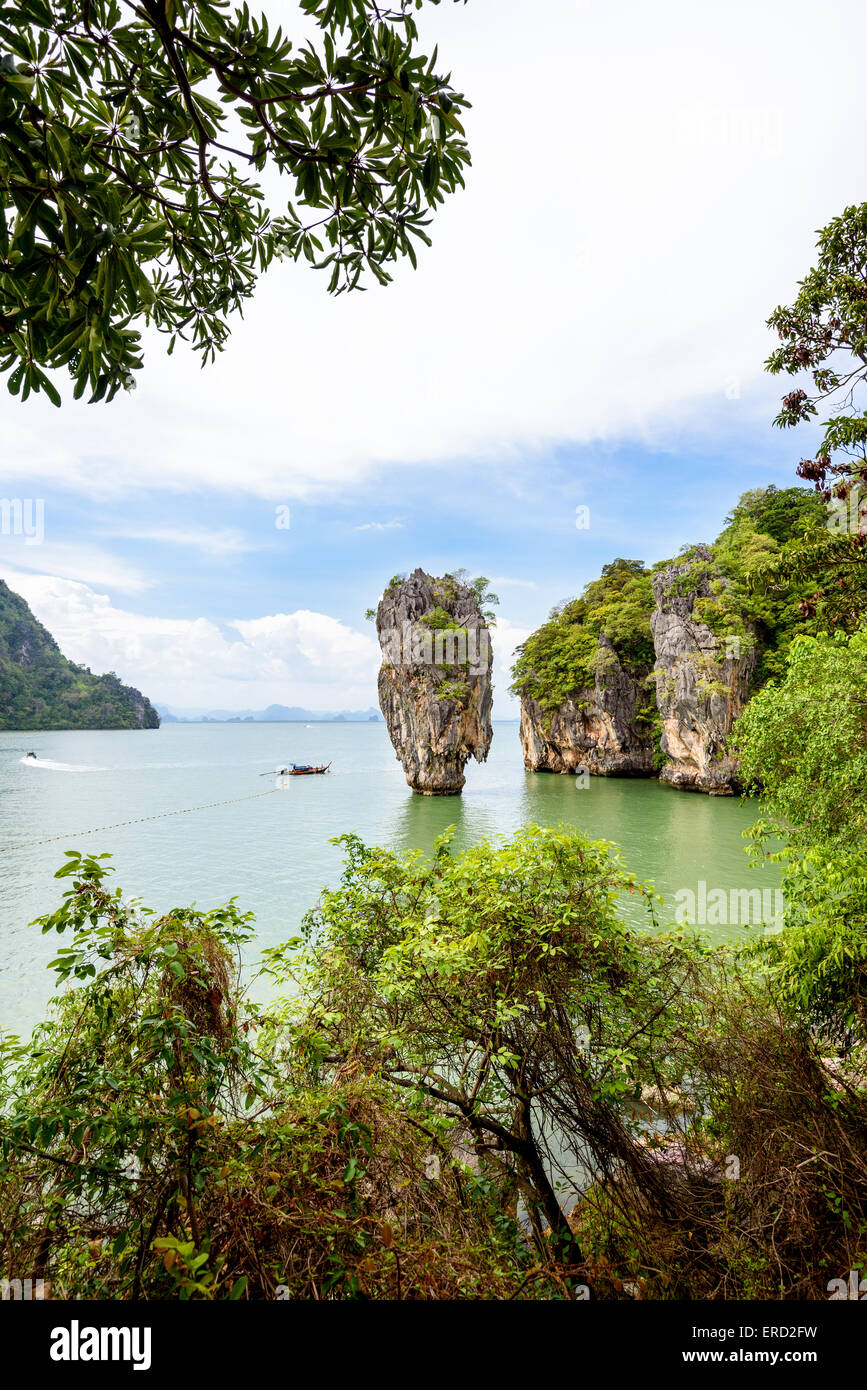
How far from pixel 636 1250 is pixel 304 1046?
248 cm

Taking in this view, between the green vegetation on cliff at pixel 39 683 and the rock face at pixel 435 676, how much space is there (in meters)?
74.0

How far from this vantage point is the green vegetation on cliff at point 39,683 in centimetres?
7744

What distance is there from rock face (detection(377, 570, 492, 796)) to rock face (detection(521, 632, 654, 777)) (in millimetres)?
9191

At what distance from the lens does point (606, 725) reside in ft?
108

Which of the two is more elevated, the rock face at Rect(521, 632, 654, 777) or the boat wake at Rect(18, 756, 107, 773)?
the rock face at Rect(521, 632, 654, 777)

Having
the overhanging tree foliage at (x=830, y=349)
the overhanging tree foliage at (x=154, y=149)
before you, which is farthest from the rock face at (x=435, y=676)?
the overhanging tree foliage at (x=154, y=149)

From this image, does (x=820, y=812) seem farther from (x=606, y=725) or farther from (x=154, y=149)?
(x=606, y=725)

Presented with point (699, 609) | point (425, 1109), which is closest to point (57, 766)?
point (699, 609)

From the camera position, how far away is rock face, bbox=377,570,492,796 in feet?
86.6

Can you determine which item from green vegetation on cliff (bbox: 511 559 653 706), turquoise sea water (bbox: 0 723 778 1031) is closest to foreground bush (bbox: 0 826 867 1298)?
turquoise sea water (bbox: 0 723 778 1031)

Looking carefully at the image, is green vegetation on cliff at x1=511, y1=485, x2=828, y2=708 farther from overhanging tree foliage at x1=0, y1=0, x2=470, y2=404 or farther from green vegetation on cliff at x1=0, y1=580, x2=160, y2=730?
green vegetation on cliff at x1=0, y1=580, x2=160, y2=730

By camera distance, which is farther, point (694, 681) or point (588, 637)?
point (588, 637)

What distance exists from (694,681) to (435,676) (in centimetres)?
1272

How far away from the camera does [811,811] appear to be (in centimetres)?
750
